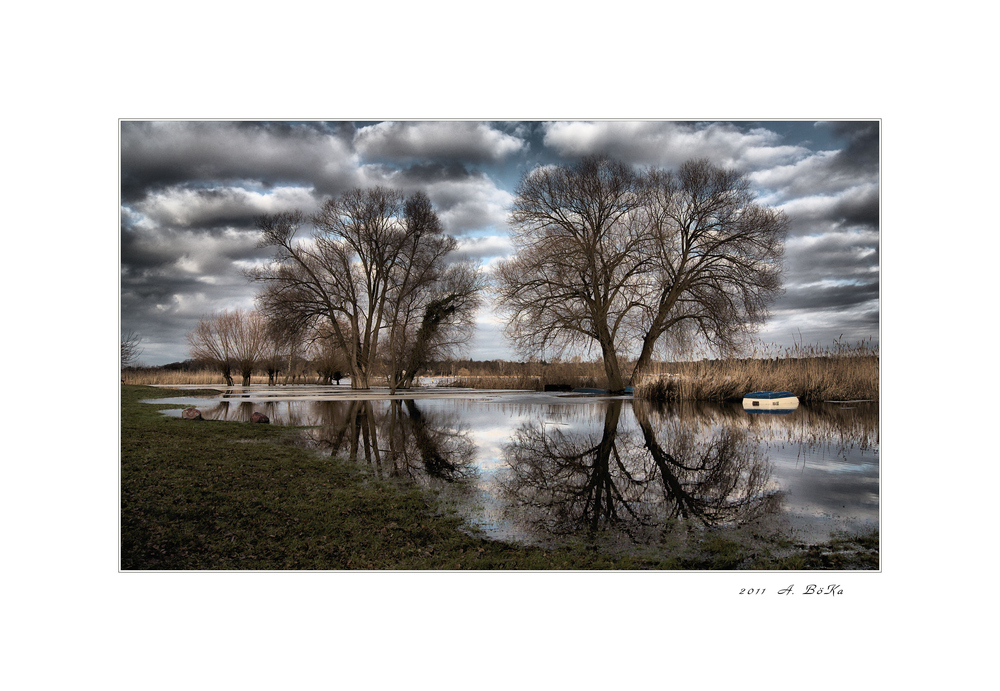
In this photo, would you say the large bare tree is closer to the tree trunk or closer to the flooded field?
the tree trunk

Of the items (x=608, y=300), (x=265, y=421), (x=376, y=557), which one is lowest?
(x=376, y=557)

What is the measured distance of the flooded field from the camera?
16.1ft

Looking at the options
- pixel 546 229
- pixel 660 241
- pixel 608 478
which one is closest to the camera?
pixel 608 478

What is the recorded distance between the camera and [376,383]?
12.4m

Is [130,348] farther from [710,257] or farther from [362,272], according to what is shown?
[710,257]

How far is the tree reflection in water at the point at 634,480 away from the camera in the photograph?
4.97 meters

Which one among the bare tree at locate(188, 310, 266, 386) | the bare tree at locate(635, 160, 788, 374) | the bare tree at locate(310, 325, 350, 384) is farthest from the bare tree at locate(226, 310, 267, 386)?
the bare tree at locate(635, 160, 788, 374)

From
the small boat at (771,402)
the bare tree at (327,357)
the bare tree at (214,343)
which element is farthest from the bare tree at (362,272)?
the small boat at (771,402)

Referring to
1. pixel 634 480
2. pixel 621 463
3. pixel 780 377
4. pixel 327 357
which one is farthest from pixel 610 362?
pixel 327 357

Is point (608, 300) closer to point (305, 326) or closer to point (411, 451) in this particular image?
point (411, 451)

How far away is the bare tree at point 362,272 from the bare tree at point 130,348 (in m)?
1.73

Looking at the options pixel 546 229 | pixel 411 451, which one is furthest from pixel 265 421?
pixel 546 229

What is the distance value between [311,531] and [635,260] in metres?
8.74

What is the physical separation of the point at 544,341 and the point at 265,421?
20.6 ft
